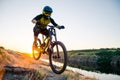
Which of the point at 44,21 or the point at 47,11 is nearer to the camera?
the point at 47,11

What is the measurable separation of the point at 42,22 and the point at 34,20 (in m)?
0.42

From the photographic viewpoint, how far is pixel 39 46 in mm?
13102

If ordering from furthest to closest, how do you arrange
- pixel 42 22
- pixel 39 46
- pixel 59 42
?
1. pixel 39 46
2. pixel 42 22
3. pixel 59 42

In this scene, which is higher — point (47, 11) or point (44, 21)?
point (47, 11)

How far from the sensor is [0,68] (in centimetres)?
906

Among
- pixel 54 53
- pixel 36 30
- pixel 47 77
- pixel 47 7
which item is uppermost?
pixel 47 7

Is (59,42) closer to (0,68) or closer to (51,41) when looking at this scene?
(51,41)

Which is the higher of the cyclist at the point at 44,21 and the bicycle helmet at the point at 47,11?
the bicycle helmet at the point at 47,11

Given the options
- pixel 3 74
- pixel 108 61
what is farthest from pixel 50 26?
pixel 108 61

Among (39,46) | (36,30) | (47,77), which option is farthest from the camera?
(39,46)

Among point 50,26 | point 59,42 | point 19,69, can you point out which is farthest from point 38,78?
point 50,26

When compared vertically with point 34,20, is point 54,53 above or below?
below

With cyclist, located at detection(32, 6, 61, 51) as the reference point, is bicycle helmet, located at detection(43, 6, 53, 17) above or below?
above

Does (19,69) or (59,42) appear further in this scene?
(59,42)
